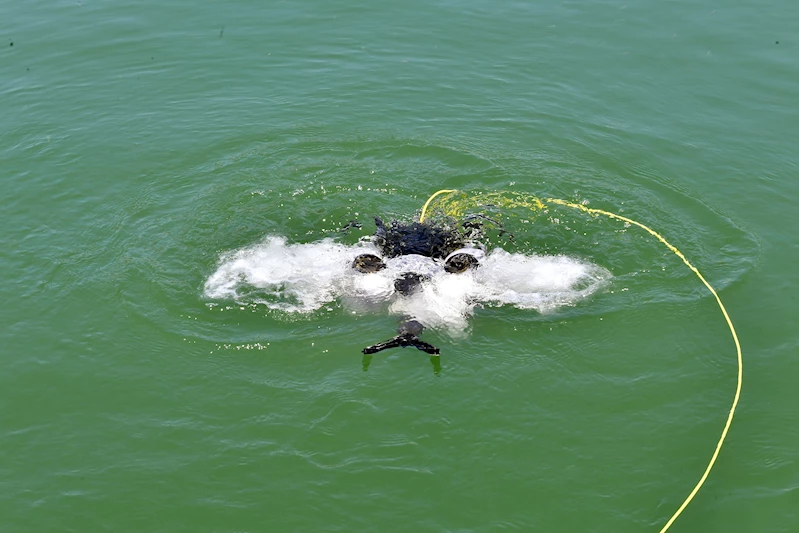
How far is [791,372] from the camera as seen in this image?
57.3ft

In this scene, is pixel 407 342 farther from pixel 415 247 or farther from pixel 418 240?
pixel 418 240

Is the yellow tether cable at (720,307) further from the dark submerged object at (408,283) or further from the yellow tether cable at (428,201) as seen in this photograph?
the dark submerged object at (408,283)

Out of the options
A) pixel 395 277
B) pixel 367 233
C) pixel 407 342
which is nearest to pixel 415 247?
pixel 395 277

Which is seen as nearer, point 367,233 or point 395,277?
point 395,277

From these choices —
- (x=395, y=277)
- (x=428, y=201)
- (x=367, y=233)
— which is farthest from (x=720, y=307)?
(x=367, y=233)

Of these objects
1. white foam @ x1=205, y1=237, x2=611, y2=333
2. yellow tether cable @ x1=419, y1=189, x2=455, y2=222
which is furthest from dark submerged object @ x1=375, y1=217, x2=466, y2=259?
Answer: yellow tether cable @ x1=419, y1=189, x2=455, y2=222

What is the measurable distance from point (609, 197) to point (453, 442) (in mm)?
9294

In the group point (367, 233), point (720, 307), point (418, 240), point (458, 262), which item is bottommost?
point (720, 307)

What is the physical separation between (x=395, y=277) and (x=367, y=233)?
2.04 metres

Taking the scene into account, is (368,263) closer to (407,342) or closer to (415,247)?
(415,247)

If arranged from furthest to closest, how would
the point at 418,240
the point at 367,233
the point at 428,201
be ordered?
1. the point at 428,201
2. the point at 367,233
3. the point at 418,240

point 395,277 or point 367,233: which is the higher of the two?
point 367,233

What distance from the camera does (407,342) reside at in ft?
57.1

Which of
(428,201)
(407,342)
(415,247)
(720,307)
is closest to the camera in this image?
(407,342)
